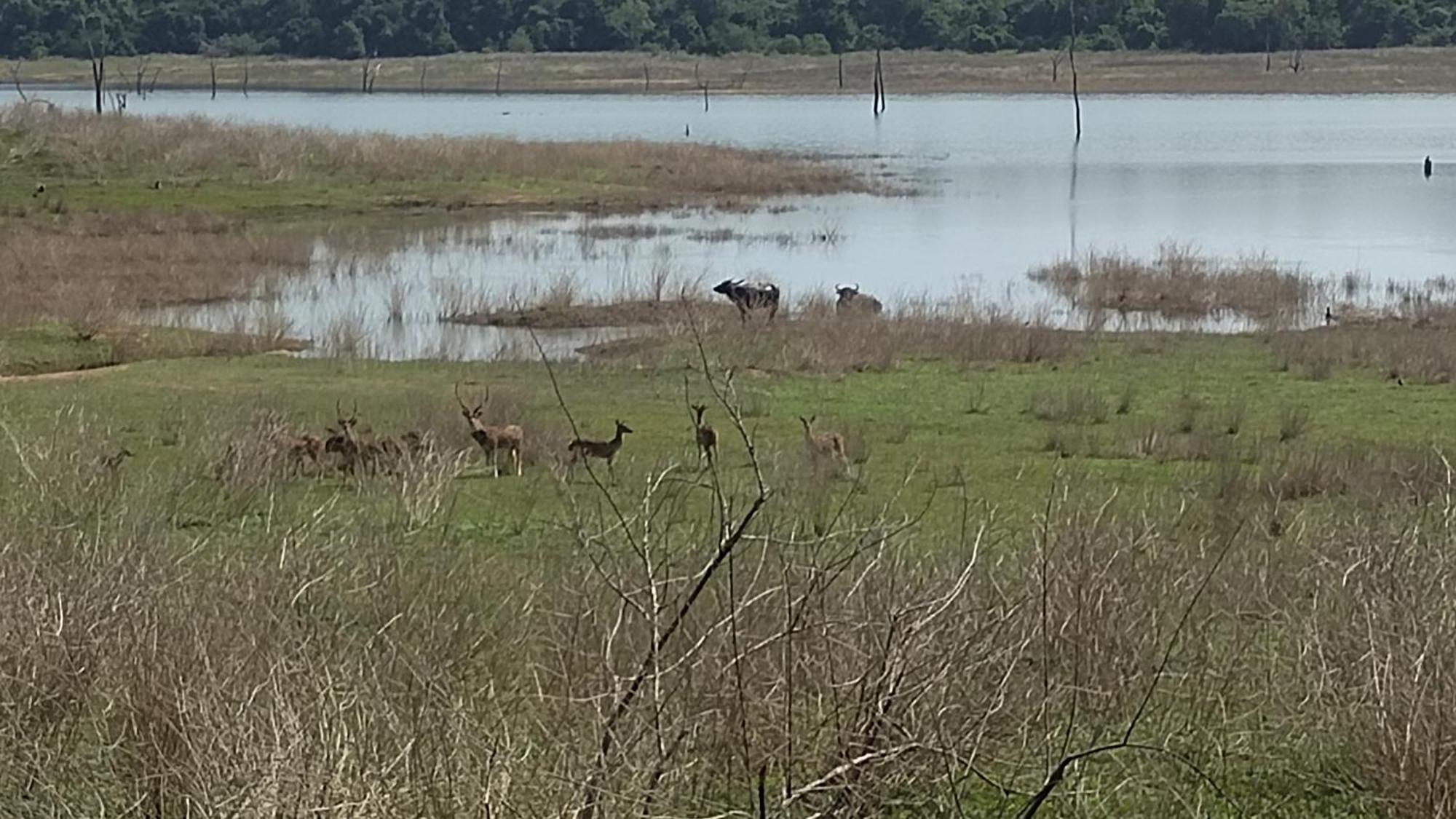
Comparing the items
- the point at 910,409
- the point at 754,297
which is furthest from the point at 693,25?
the point at 910,409

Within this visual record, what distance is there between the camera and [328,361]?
2089 cm

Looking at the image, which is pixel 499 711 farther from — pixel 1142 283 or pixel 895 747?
pixel 1142 283

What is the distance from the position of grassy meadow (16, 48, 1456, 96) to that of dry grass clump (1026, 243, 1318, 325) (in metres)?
71.7

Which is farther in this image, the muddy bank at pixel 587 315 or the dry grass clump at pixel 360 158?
the dry grass clump at pixel 360 158

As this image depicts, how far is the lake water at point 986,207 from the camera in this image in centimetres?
3138

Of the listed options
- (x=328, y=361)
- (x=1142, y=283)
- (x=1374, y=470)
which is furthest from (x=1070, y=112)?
(x=1374, y=470)

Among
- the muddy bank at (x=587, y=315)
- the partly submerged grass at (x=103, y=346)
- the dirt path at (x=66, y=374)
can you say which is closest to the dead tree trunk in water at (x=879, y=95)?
the muddy bank at (x=587, y=315)

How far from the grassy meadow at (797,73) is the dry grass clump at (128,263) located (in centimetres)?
7309

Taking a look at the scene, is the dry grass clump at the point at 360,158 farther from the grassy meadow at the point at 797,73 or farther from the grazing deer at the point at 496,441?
the grassy meadow at the point at 797,73

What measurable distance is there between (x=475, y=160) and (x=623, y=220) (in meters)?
8.37

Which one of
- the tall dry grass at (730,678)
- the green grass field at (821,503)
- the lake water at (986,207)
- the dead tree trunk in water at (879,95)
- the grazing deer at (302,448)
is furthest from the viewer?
the dead tree trunk in water at (879,95)

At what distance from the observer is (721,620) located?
614 cm

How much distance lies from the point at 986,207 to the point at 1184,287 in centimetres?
1725

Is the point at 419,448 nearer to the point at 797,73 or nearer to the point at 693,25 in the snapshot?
the point at 797,73
